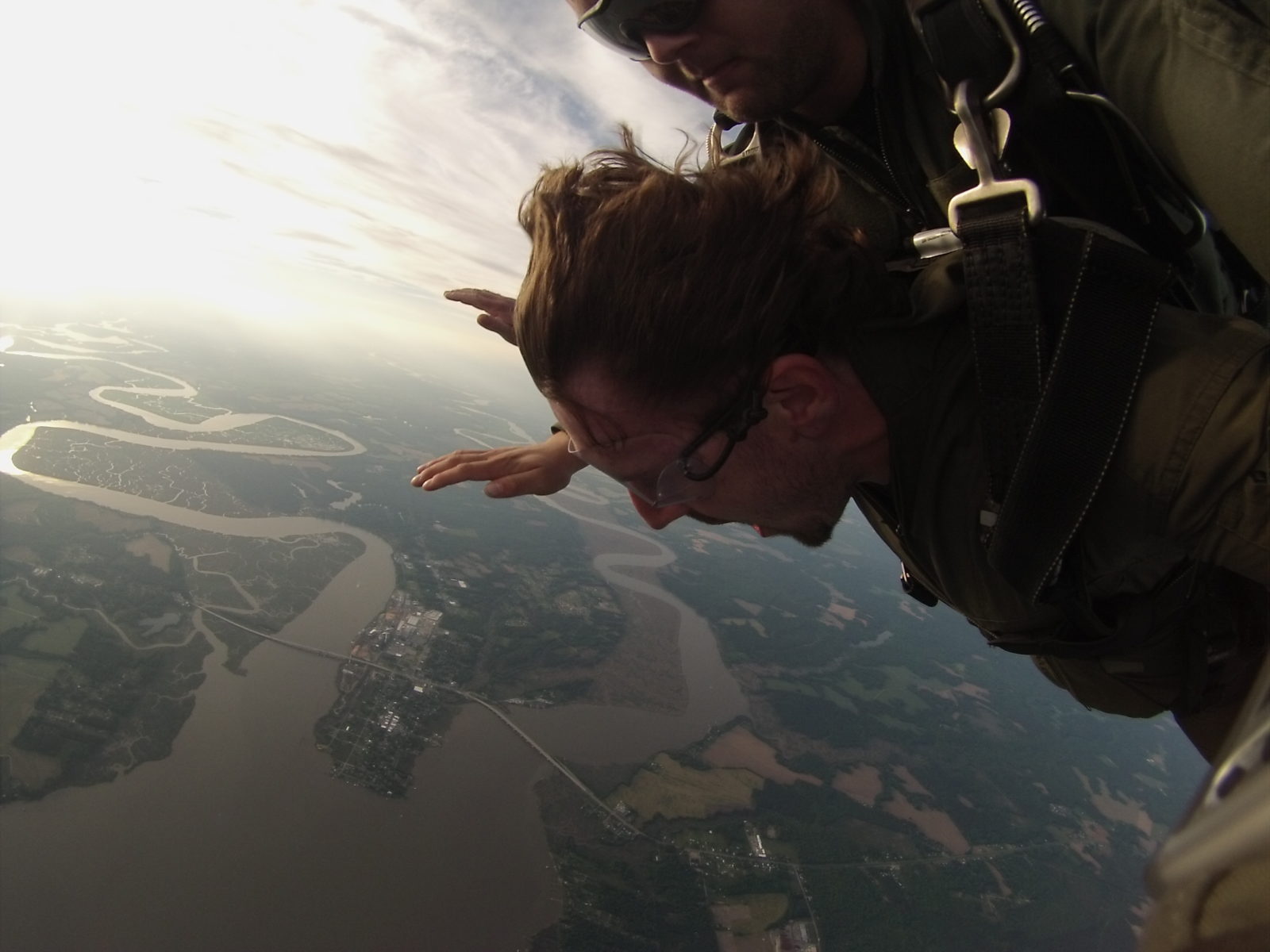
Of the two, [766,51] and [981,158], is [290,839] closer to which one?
[766,51]

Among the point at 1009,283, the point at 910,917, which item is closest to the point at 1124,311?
the point at 1009,283

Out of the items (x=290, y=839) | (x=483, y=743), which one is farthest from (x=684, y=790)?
(x=290, y=839)

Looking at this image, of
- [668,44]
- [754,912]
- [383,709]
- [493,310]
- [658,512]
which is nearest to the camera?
[668,44]

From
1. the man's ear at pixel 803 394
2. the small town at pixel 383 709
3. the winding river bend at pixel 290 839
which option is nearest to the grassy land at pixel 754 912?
the winding river bend at pixel 290 839

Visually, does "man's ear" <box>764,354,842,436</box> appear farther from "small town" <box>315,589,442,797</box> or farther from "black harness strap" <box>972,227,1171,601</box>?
"small town" <box>315,589,442,797</box>

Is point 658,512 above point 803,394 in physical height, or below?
below
